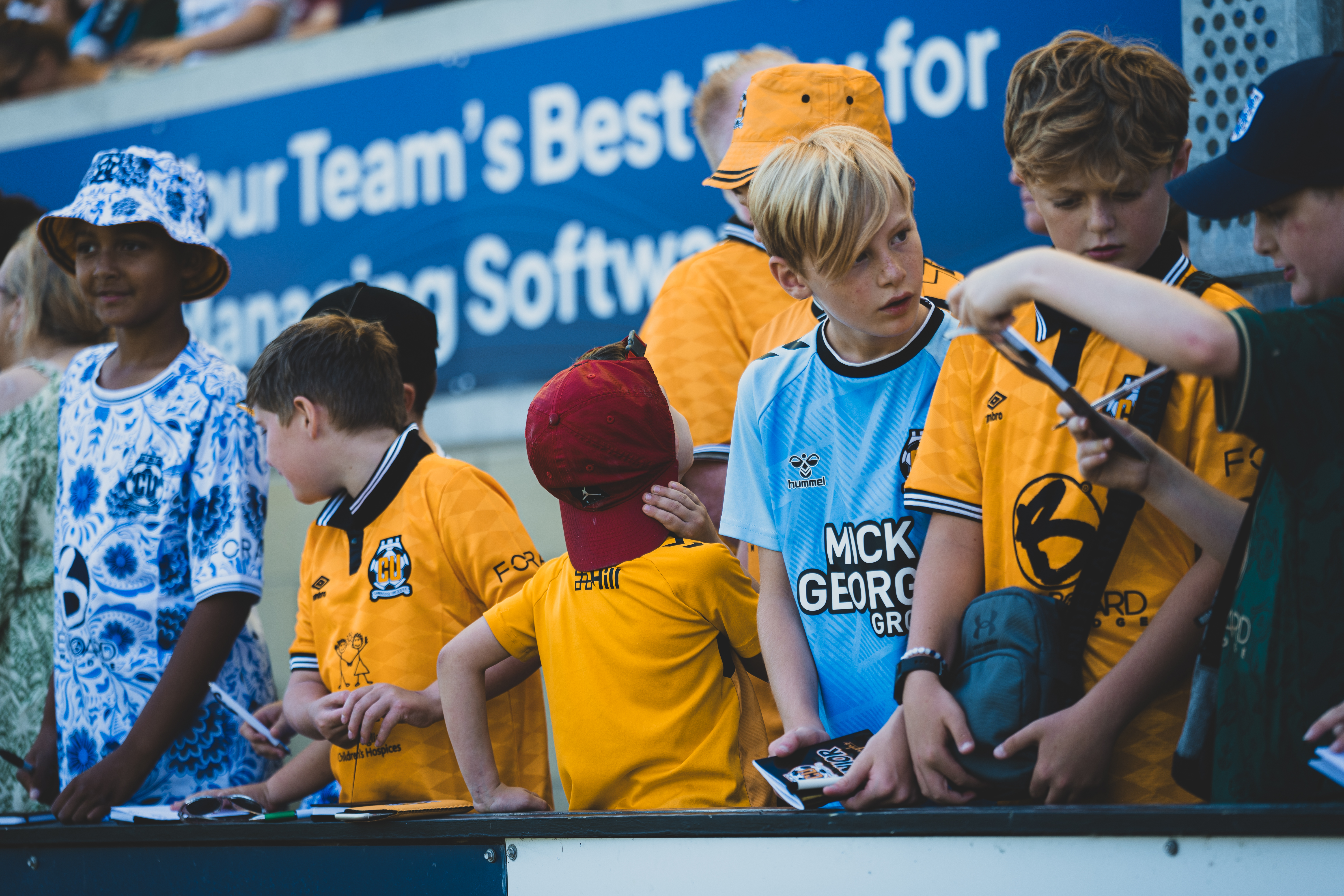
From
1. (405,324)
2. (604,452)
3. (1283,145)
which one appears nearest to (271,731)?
(405,324)

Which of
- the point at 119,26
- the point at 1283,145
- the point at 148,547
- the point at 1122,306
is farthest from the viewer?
the point at 119,26

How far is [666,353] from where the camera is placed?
225 cm

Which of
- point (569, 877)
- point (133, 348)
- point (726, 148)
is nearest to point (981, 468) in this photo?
A: point (569, 877)

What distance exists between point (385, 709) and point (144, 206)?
1266mm

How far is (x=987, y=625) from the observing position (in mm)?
1441

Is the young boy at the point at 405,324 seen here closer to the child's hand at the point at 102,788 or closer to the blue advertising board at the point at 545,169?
the child's hand at the point at 102,788

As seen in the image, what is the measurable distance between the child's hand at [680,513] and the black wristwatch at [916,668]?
386 millimetres

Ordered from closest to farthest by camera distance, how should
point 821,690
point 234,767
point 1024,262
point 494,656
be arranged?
point 1024,262
point 821,690
point 494,656
point 234,767

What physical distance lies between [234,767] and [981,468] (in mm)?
1625

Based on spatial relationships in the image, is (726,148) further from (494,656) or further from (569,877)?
(569,877)

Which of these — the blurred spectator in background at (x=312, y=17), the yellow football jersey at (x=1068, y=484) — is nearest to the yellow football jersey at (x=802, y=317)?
the yellow football jersey at (x=1068, y=484)

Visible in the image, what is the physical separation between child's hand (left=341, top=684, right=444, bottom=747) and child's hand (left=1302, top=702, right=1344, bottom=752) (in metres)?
1.23

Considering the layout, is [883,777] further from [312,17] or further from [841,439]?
[312,17]

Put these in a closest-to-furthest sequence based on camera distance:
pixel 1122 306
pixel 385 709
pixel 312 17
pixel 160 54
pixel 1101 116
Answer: pixel 1122 306
pixel 1101 116
pixel 385 709
pixel 312 17
pixel 160 54
